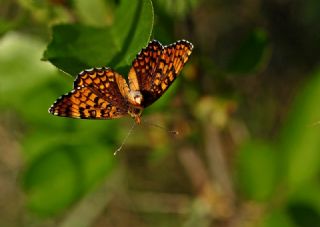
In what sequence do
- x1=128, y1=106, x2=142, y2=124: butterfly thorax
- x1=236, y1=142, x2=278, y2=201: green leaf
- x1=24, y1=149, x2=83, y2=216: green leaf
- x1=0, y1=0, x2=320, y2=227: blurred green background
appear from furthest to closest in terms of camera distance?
x1=236, y1=142, x2=278, y2=201: green leaf, x1=24, y1=149, x2=83, y2=216: green leaf, x1=0, y1=0, x2=320, y2=227: blurred green background, x1=128, y1=106, x2=142, y2=124: butterfly thorax

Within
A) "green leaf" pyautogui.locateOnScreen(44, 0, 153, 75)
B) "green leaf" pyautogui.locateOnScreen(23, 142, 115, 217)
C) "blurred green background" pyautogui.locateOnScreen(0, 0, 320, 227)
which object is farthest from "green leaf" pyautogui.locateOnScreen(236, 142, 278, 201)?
"green leaf" pyautogui.locateOnScreen(44, 0, 153, 75)

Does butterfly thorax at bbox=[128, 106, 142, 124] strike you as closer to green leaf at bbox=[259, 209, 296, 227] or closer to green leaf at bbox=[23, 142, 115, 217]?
green leaf at bbox=[23, 142, 115, 217]

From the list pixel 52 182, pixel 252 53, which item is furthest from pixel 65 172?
pixel 252 53

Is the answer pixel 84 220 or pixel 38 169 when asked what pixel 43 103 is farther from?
pixel 84 220

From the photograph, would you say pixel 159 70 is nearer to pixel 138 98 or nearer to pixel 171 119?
pixel 138 98

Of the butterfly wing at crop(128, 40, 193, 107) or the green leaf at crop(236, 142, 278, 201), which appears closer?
the butterfly wing at crop(128, 40, 193, 107)

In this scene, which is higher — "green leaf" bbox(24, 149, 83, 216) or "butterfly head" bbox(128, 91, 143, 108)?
"butterfly head" bbox(128, 91, 143, 108)

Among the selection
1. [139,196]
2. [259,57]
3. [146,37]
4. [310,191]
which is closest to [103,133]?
[259,57]

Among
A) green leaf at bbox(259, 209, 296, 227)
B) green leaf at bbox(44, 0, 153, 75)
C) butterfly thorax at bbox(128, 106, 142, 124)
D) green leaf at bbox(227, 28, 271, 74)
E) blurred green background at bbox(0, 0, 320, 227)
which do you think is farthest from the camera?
green leaf at bbox(259, 209, 296, 227)
